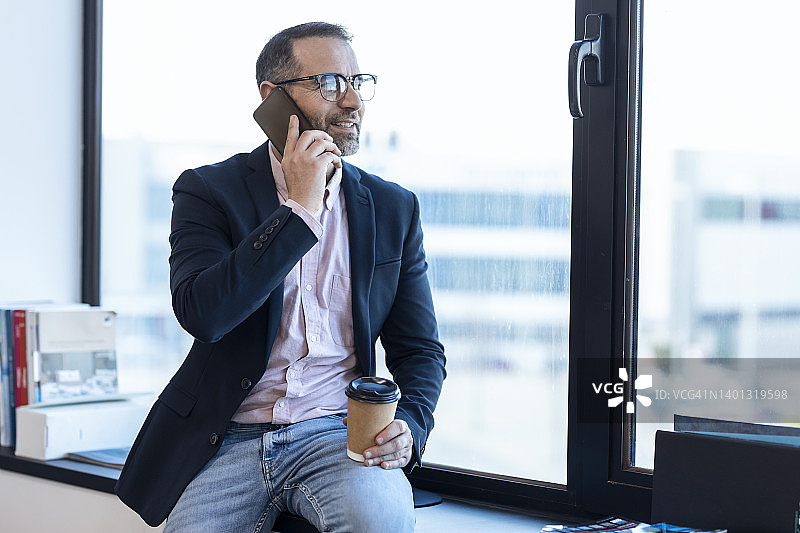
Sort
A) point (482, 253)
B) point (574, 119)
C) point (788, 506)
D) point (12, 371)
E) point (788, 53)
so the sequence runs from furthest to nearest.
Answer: point (12, 371) → point (482, 253) → point (574, 119) → point (788, 53) → point (788, 506)

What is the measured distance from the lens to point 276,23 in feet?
7.73

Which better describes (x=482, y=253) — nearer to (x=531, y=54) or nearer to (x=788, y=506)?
(x=531, y=54)

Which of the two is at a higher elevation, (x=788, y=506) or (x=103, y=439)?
(x=788, y=506)

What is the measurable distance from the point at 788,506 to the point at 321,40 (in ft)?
3.91

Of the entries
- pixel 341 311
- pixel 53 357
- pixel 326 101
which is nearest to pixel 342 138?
pixel 326 101

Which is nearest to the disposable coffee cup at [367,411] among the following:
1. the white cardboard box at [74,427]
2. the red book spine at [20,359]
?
the white cardboard box at [74,427]

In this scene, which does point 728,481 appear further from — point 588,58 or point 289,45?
point 289,45

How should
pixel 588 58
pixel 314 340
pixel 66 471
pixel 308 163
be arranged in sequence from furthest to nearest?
1. pixel 66 471
2. pixel 588 58
3. pixel 314 340
4. pixel 308 163

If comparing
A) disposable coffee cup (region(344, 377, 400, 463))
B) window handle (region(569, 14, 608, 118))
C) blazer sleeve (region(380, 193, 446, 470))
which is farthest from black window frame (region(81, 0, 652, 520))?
disposable coffee cup (region(344, 377, 400, 463))

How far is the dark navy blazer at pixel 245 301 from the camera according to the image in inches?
58.9

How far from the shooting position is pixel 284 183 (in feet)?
5.82

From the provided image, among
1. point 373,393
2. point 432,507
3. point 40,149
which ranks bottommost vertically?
point 432,507

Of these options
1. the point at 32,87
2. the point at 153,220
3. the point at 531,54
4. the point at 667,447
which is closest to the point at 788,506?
the point at 667,447

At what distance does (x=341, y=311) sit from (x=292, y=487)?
1.18 ft
